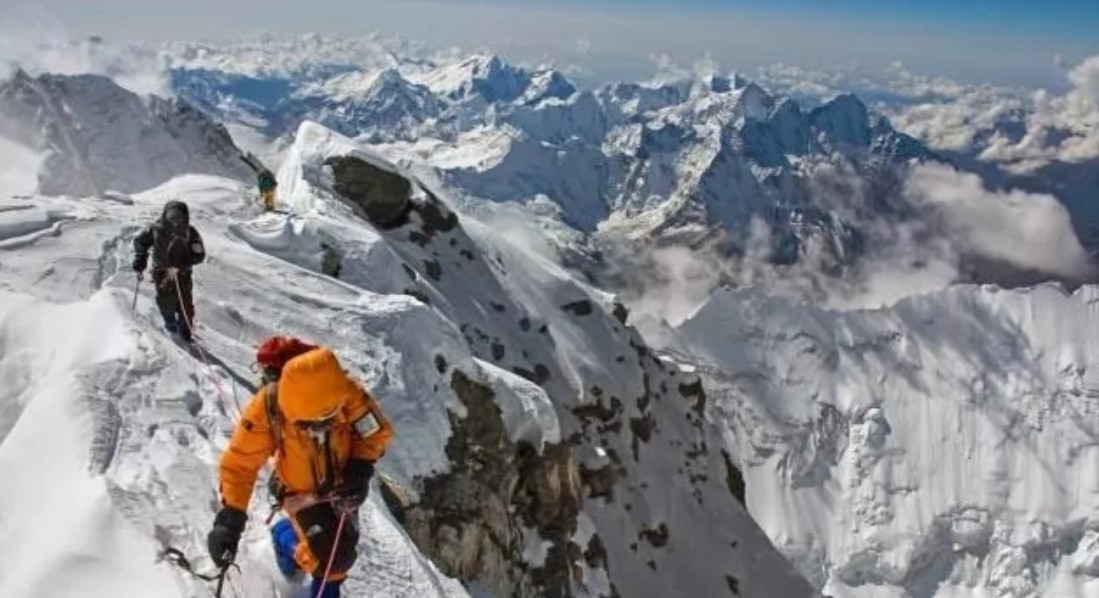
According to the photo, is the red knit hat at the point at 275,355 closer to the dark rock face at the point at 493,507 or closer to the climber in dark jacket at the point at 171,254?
the climber in dark jacket at the point at 171,254

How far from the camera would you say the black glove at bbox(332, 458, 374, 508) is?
32.2 ft

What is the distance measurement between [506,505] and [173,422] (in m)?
17.3

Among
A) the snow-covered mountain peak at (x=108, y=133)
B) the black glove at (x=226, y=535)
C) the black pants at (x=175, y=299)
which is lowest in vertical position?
the snow-covered mountain peak at (x=108, y=133)

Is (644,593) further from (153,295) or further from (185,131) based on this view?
(185,131)

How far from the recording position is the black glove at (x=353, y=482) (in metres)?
9.81

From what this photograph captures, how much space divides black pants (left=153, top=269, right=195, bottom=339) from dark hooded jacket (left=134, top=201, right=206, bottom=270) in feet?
0.69

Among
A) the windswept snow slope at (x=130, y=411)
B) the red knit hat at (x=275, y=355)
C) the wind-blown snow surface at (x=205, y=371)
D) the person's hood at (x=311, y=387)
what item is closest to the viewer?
the person's hood at (x=311, y=387)

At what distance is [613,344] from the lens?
249ft

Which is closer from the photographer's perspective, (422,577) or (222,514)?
(222,514)

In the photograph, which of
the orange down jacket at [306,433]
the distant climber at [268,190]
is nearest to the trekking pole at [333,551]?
the orange down jacket at [306,433]

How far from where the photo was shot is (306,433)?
9594 mm

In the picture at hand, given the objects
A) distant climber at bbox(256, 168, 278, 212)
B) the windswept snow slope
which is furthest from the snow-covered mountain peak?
the windswept snow slope

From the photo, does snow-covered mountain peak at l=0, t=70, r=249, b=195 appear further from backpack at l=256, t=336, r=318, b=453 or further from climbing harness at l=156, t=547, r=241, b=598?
backpack at l=256, t=336, r=318, b=453

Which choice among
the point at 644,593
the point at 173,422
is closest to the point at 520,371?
the point at 644,593
